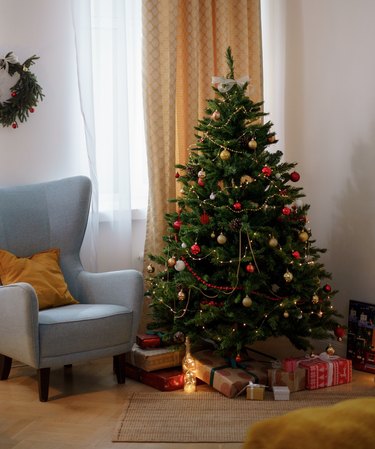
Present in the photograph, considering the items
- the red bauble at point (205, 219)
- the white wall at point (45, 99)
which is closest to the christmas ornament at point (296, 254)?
the red bauble at point (205, 219)

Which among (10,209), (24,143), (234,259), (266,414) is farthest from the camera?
(24,143)

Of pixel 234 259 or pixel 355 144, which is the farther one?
pixel 355 144

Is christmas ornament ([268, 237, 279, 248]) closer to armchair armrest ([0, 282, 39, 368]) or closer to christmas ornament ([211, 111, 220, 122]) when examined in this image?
christmas ornament ([211, 111, 220, 122])

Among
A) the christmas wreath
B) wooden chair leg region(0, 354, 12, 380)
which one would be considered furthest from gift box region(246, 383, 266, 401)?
the christmas wreath

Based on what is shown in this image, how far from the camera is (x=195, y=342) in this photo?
3898 millimetres

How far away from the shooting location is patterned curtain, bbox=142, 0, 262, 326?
4492mm

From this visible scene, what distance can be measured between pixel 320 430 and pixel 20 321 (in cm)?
228

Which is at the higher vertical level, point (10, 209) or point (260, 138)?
point (260, 138)

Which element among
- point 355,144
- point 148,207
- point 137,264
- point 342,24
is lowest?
point 137,264

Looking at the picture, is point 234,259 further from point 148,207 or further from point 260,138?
point 148,207

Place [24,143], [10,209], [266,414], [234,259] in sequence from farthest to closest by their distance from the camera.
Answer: [24,143]
[10,209]
[234,259]
[266,414]

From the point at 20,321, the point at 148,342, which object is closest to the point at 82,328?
the point at 20,321

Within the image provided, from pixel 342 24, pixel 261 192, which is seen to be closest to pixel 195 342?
pixel 261 192

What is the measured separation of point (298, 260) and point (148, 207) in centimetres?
115
